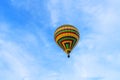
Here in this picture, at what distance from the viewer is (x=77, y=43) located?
186625 mm

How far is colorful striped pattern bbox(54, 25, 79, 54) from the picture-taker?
18262 centimetres

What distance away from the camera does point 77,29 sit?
186 m

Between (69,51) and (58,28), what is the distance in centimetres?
799

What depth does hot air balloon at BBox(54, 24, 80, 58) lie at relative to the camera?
183 meters

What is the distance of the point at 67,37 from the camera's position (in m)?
183

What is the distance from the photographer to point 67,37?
18275cm

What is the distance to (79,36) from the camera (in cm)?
18612

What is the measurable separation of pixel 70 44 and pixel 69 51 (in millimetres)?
2342

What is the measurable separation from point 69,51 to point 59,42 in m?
4.22

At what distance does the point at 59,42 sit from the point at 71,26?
248 inches

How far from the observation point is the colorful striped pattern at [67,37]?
599 feet

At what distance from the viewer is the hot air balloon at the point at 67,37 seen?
599 feet

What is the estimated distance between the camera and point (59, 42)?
185m

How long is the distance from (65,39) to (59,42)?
9.77 feet
